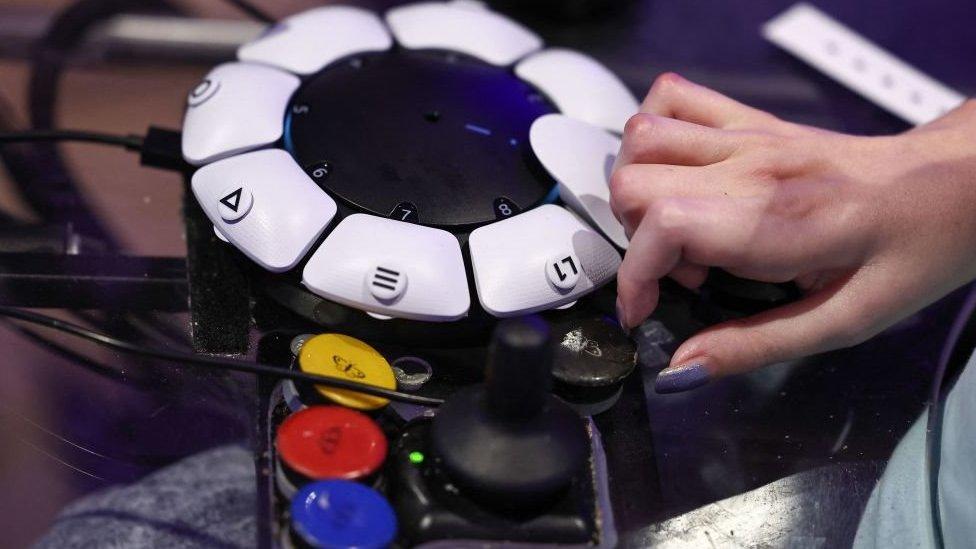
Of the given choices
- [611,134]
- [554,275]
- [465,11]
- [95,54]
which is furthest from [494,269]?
Answer: [95,54]

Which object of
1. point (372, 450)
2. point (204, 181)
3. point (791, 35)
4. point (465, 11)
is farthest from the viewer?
point (791, 35)

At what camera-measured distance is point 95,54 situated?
0.78 m

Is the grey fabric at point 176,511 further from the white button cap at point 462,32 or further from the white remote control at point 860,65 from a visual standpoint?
the white remote control at point 860,65

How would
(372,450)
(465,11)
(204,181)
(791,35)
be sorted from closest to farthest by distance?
(372,450) < (204,181) < (465,11) < (791,35)

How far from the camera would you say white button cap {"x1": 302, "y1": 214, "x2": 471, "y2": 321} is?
51 centimetres

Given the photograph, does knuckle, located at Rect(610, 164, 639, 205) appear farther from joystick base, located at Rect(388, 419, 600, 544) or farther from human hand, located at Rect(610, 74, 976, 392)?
joystick base, located at Rect(388, 419, 600, 544)

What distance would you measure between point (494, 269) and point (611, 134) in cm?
15

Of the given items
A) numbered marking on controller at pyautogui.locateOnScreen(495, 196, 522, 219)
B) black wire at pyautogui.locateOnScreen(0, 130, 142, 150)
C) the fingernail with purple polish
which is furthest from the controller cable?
the fingernail with purple polish

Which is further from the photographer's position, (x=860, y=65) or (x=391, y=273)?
(x=860, y=65)

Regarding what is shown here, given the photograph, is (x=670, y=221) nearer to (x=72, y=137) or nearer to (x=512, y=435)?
(x=512, y=435)

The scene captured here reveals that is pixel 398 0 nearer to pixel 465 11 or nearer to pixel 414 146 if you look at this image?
pixel 465 11

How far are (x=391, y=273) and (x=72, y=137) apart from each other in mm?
273

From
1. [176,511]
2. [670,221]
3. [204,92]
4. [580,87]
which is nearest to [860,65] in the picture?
[580,87]

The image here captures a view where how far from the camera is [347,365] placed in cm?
50
